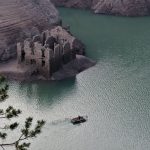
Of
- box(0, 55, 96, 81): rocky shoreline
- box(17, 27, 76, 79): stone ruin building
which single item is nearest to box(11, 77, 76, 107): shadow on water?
box(0, 55, 96, 81): rocky shoreline

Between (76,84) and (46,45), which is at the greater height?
(46,45)

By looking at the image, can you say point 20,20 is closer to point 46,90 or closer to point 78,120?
point 46,90

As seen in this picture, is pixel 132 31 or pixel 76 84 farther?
pixel 132 31

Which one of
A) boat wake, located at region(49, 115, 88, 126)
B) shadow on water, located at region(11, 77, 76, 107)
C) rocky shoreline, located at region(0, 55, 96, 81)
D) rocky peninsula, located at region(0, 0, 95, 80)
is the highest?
rocky peninsula, located at region(0, 0, 95, 80)

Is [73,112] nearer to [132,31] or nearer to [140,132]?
[140,132]

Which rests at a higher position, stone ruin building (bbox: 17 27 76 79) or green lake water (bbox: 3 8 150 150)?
stone ruin building (bbox: 17 27 76 79)

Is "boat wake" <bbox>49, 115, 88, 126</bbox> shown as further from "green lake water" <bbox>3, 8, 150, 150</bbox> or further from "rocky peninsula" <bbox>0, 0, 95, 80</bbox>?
"rocky peninsula" <bbox>0, 0, 95, 80</bbox>

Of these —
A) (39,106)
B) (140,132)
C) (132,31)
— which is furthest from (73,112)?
(132,31)

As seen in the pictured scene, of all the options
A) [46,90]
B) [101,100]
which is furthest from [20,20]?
[101,100]
